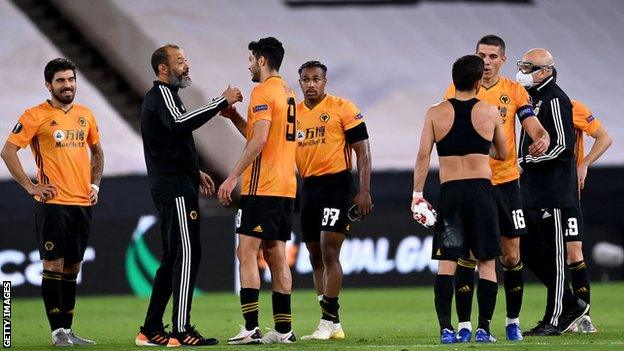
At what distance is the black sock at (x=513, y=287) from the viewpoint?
1041 centimetres

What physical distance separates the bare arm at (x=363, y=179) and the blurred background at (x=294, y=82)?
708 centimetres

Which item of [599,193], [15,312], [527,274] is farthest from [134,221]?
[599,193]

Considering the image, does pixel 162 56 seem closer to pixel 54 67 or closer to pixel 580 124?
pixel 54 67

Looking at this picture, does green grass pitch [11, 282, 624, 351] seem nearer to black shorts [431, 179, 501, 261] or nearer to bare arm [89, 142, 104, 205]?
black shorts [431, 179, 501, 261]

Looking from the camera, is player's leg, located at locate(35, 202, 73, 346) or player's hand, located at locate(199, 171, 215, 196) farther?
player's leg, located at locate(35, 202, 73, 346)

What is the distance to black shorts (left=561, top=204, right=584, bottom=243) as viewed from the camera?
1128cm

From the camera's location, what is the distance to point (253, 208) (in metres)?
10.1

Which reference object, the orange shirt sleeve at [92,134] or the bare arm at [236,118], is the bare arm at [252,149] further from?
the orange shirt sleeve at [92,134]

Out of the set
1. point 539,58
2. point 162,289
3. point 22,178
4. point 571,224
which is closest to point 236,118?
point 162,289

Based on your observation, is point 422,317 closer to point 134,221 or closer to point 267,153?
point 267,153

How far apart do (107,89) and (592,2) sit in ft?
36.4

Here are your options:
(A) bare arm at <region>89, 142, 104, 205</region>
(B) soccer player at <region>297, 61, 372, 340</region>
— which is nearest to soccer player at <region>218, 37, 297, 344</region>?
(B) soccer player at <region>297, 61, 372, 340</region>

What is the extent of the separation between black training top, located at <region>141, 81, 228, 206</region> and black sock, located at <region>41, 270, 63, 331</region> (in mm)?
1086
